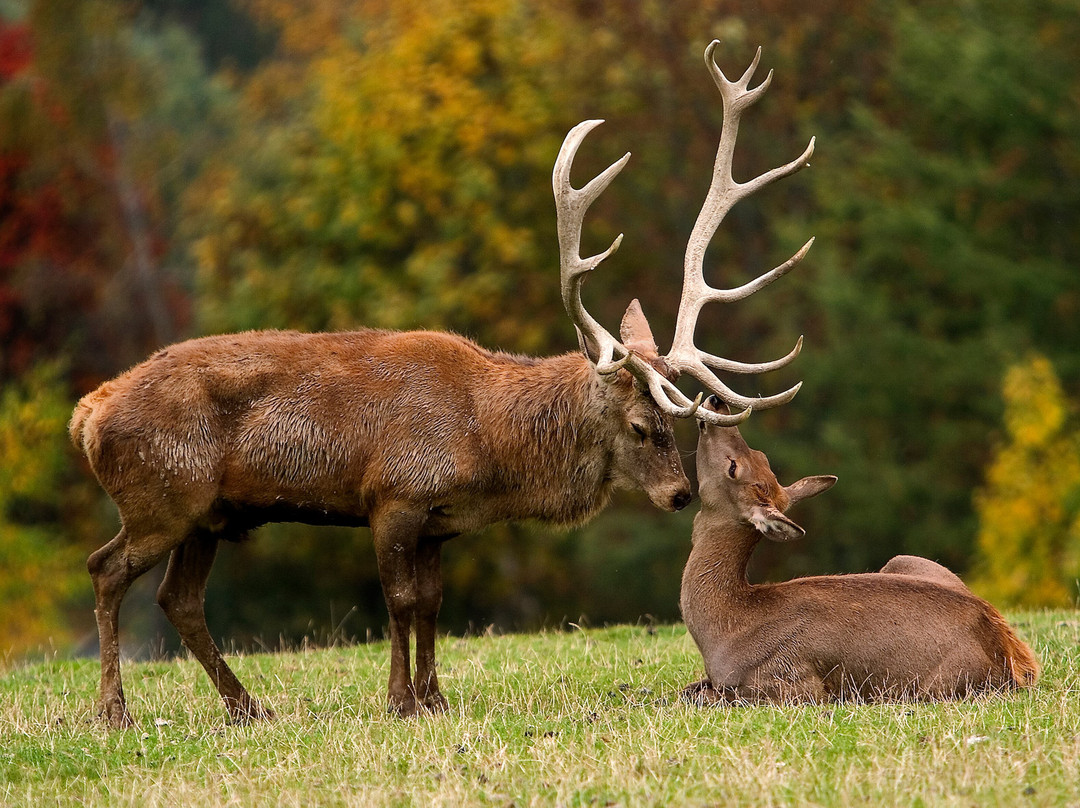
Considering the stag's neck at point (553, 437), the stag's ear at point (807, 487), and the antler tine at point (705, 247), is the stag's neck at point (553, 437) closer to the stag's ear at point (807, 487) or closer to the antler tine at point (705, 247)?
the antler tine at point (705, 247)

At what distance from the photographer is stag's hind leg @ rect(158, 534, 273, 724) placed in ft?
30.1

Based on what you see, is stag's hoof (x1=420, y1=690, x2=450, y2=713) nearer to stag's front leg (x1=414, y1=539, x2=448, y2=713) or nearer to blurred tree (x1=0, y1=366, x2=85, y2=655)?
stag's front leg (x1=414, y1=539, x2=448, y2=713)

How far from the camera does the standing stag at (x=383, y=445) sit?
9.10 metres

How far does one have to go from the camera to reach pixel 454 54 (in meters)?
25.2

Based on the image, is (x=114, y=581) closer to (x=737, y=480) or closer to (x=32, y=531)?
(x=737, y=480)

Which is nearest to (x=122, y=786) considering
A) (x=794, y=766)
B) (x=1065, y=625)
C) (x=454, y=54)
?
(x=794, y=766)

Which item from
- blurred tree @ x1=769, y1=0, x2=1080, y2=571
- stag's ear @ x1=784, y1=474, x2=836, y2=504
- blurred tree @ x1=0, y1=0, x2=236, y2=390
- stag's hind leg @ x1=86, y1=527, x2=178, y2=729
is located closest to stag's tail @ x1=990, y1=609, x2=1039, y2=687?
stag's ear @ x1=784, y1=474, x2=836, y2=504

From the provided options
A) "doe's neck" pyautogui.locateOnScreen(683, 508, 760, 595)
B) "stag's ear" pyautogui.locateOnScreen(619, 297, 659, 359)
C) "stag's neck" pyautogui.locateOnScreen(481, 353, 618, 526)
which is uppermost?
"stag's ear" pyautogui.locateOnScreen(619, 297, 659, 359)

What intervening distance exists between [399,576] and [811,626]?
2208 millimetres

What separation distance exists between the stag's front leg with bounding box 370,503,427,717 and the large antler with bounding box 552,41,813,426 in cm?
133

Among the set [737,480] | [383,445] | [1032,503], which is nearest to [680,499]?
[737,480]

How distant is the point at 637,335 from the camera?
9.92 meters

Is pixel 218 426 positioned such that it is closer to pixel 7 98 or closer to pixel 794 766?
pixel 794 766

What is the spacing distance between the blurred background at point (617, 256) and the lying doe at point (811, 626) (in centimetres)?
1324
